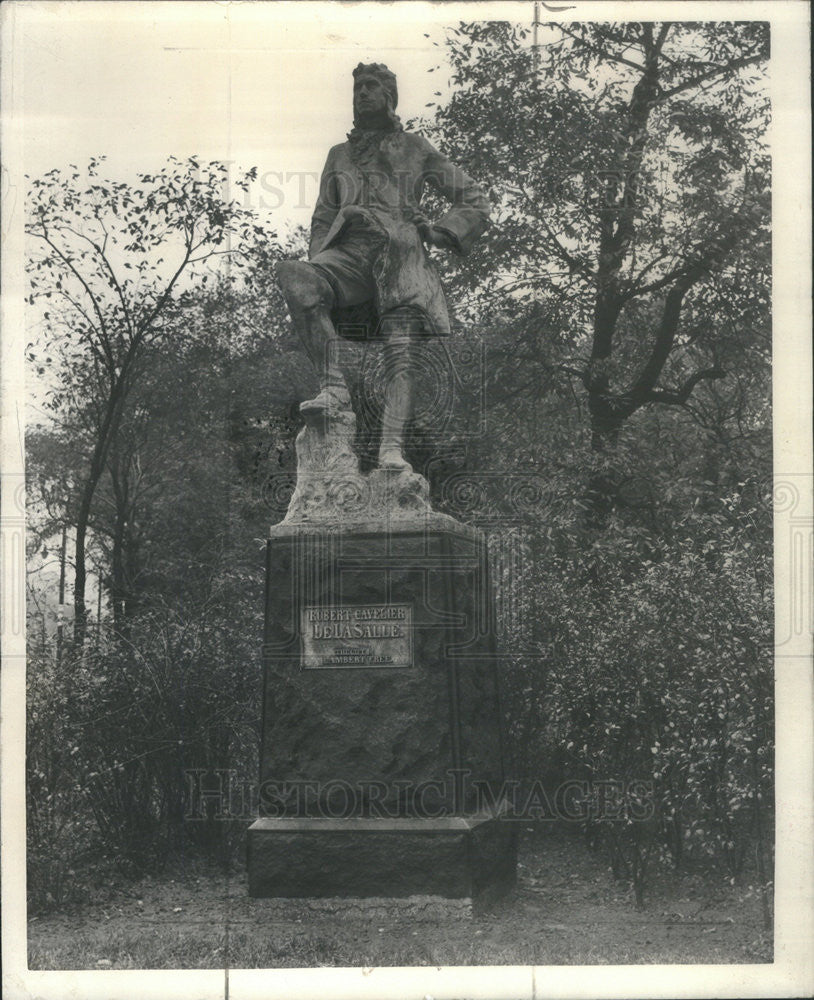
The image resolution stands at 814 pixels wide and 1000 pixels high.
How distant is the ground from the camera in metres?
6.86

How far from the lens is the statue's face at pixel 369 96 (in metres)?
7.96

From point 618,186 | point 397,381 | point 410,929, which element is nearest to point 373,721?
point 410,929

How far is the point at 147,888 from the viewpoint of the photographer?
889cm

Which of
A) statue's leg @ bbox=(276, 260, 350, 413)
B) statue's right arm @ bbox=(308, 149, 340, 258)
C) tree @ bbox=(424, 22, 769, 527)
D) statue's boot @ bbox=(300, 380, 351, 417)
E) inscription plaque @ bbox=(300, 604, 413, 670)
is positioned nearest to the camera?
inscription plaque @ bbox=(300, 604, 413, 670)

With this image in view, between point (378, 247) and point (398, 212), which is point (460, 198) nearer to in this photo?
point (398, 212)

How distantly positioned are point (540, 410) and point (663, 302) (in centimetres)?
134

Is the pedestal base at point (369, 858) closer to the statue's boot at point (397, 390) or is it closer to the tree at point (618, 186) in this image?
the statue's boot at point (397, 390)

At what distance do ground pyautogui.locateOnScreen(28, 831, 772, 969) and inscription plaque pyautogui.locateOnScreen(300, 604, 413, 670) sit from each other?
3.82ft

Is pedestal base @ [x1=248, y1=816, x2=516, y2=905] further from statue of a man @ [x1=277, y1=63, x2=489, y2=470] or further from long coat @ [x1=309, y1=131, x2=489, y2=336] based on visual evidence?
long coat @ [x1=309, y1=131, x2=489, y2=336]

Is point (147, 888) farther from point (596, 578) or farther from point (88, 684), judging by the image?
point (596, 578)

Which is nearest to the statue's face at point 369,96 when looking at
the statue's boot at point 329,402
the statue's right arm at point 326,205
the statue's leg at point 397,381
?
→ the statue's right arm at point 326,205

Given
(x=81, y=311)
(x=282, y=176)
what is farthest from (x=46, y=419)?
(x=282, y=176)

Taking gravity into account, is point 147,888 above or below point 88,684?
below

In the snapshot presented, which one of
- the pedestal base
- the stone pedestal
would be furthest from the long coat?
the pedestal base
